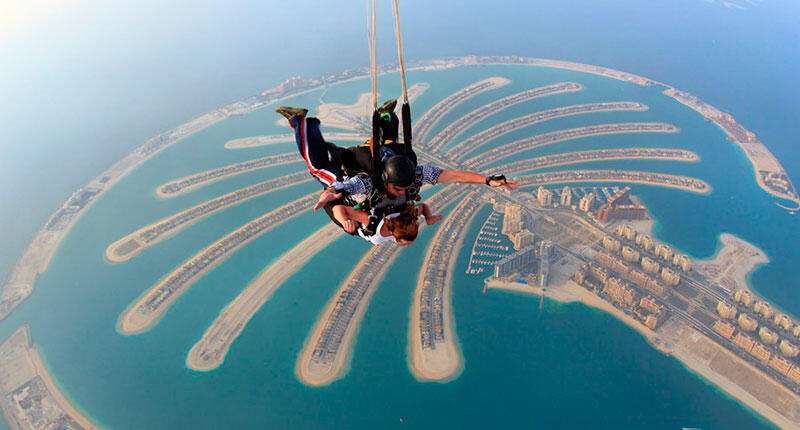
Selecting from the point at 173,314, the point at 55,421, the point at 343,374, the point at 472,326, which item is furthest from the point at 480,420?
the point at 55,421

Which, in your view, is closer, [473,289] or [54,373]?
[54,373]

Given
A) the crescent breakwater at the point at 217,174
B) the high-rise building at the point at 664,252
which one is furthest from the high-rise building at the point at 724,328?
the crescent breakwater at the point at 217,174

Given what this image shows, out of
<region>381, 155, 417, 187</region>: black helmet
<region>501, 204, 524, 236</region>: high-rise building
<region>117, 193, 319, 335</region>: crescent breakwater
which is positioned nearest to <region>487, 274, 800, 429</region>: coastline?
<region>501, 204, 524, 236</region>: high-rise building

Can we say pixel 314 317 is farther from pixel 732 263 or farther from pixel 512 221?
pixel 732 263

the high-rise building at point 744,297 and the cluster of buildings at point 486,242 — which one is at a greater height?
the cluster of buildings at point 486,242

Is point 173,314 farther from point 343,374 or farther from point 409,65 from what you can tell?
point 409,65

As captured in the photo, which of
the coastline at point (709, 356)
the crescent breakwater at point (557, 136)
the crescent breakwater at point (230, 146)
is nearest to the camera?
the coastline at point (709, 356)

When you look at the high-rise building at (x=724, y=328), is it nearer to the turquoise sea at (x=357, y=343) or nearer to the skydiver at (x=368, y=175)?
the turquoise sea at (x=357, y=343)
